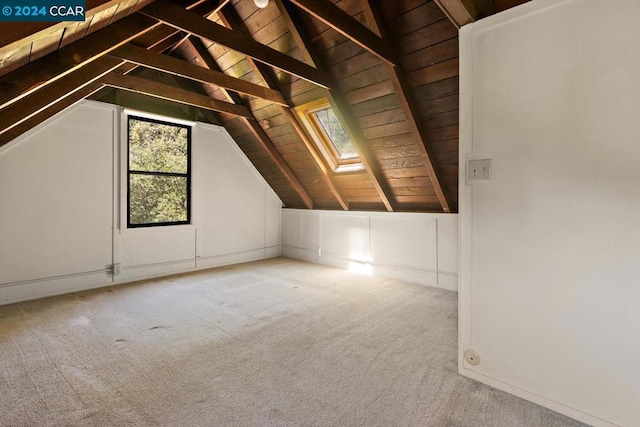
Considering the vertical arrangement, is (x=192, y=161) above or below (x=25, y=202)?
above

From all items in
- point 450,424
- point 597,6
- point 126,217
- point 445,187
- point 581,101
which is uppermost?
point 597,6

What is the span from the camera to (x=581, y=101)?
52.9 inches

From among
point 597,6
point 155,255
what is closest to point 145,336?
point 155,255

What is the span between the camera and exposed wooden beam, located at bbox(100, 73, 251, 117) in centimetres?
289

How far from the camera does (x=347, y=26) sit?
7.16 feet

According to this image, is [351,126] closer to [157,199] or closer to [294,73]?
[294,73]

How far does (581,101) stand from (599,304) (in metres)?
0.93

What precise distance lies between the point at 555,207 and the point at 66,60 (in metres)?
2.66

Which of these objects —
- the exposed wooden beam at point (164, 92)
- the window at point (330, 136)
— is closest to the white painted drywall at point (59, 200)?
the exposed wooden beam at point (164, 92)

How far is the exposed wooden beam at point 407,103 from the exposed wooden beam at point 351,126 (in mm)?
607

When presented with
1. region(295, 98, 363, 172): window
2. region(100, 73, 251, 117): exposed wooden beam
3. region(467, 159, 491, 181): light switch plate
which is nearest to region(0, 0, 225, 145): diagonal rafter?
region(100, 73, 251, 117): exposed wooden beam

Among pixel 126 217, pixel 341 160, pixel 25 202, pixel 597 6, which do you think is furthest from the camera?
pixel 341 160

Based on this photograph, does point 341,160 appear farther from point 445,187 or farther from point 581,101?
point 581,101

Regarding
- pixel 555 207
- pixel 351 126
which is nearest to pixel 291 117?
pixel 351 126
